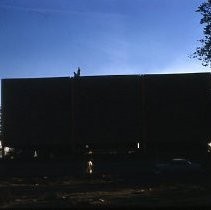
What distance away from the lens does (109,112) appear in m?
28.0

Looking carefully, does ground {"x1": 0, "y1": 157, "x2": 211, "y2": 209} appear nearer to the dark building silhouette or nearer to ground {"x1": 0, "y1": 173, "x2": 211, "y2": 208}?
ground {"x1": 0, "y1": 173, "x2": 211, "y2": 208}

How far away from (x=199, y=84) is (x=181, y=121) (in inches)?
78.3

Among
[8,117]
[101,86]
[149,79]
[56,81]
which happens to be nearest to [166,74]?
[149,79]

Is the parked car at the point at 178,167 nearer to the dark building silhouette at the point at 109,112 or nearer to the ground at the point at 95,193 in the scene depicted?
the dark building silhouette at the point at 109,112

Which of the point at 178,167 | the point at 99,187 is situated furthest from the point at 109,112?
the point at 99,187

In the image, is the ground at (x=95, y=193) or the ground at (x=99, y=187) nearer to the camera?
the ground at (x=95, y=193)

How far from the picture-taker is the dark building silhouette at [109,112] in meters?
28.0

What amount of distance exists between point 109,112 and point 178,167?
14.1 feet

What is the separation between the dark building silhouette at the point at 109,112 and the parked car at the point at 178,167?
0.79 m

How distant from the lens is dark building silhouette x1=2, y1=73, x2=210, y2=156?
28.0 metres

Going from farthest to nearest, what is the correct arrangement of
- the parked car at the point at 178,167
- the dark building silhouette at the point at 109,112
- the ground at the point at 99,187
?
1. the dark building silhouette at the point at 109,112
2. the parked car at the point at 178,167
3. the ground at the point at 99,187

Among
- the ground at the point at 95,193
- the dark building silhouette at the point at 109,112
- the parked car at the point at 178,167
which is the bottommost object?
the ground at the point at 95,193

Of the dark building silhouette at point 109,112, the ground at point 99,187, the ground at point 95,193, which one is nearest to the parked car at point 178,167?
the ground at point 99,187

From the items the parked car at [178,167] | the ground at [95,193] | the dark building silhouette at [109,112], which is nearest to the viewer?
the ground at [95,193]
